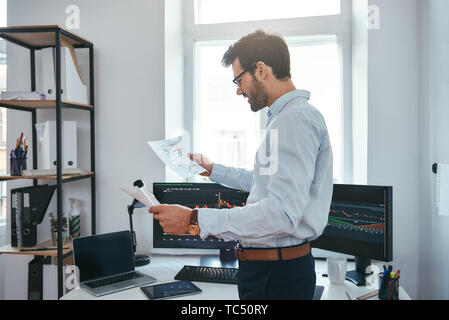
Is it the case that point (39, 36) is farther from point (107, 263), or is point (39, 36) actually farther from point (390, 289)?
point (390, 289)

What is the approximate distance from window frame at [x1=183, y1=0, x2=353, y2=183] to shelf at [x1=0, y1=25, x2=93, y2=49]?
626 mm

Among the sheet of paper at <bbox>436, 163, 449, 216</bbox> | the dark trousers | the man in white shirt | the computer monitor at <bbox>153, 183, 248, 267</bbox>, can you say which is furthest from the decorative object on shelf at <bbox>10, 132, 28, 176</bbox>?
the sheet of paper at <bbox>436, 163, 449, 216</bbox>

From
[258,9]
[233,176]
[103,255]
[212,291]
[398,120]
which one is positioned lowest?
[212,291]

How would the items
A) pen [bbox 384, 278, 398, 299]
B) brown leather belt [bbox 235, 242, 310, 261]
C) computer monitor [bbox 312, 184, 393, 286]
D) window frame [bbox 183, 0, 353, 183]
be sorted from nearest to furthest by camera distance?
1. brown leather belt [bbox 235, 242, 310, 261]
2. pen [bbox 384, 278, 398, 299]
3. computer monitor [bbox 312, 184, 393, 286]
4. window frame [bbox 183, 0, 353, 183]

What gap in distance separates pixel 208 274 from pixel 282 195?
791 millimetres

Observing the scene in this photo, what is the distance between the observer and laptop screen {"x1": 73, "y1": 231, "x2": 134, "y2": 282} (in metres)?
1.56

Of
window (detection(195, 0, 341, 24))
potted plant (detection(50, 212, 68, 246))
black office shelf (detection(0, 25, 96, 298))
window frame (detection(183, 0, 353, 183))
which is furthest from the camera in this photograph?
window (detection(195, 0, 341, 24))

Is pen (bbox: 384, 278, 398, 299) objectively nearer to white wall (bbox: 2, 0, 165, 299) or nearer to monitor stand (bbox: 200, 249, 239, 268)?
monitor stand (bbox: 200, 249, 239, 268)

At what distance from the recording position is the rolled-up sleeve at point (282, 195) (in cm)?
97

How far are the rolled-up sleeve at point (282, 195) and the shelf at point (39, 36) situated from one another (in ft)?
4.33

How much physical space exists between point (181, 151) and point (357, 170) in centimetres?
102

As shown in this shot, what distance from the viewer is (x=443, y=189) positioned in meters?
1.51

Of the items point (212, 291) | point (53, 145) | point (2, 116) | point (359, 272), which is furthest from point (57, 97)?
point (359, 272)

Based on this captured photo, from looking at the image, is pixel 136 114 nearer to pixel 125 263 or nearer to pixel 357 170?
pixel 125 263
